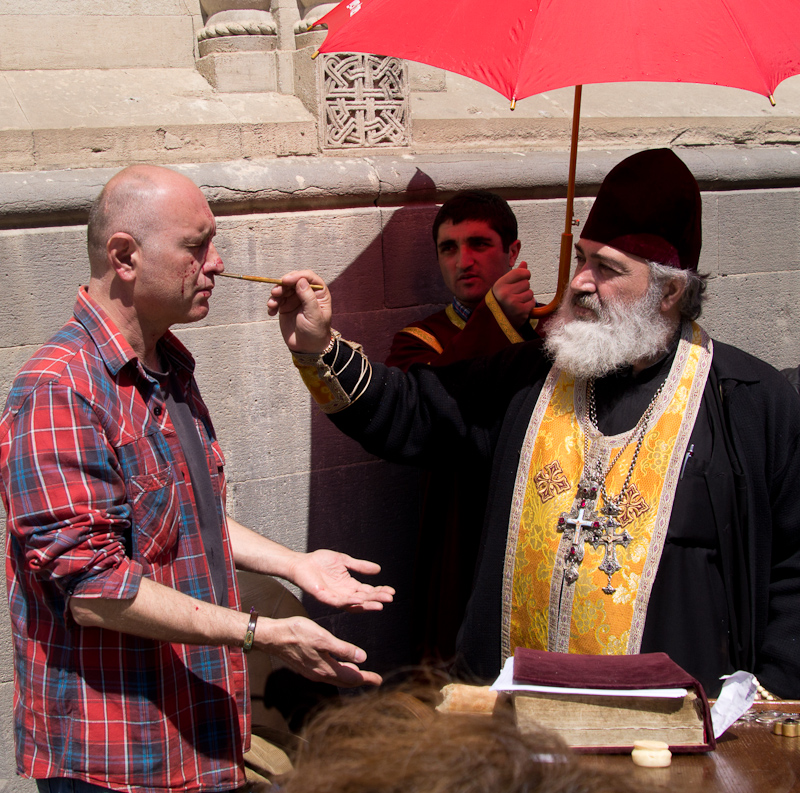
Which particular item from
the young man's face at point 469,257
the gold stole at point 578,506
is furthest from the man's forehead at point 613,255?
the young man's face at point 469,257

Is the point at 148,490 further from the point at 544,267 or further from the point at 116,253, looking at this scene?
the point at 544,267

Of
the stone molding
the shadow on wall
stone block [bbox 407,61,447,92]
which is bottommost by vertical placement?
the shadow on wall

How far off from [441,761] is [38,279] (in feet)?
7.91

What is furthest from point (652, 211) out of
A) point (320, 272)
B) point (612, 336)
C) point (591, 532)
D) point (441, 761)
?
point (441, 761)

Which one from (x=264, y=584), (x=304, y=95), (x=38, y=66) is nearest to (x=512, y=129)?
(x=304, y=95)

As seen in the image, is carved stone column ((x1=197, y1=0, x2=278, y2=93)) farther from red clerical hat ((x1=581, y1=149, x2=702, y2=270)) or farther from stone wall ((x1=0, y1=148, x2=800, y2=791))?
red clerical hat ((x1=581, y1=149, x2=702, y2=270))

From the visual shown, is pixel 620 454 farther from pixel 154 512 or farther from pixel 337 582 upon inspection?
pixel 154 512

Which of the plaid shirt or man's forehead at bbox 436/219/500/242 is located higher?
man's forehead at bbox 436/219/500/242

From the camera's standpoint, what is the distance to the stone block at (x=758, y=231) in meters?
4.14

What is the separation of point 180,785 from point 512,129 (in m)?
3.03

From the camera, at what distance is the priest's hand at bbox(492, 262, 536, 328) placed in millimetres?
2906

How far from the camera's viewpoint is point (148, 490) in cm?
185

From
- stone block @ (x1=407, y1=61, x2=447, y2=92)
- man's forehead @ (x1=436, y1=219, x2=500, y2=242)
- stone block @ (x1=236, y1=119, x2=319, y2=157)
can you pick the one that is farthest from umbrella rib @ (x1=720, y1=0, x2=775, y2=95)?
stone block @ (x1=407, y1=61, x2=447, y2=92)

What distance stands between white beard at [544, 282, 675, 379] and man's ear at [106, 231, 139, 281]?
4.01ft
